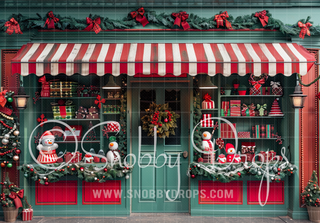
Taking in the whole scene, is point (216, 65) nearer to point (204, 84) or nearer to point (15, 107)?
point (204, 84)

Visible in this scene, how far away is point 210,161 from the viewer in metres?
6.21

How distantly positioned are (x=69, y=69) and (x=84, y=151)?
1.95m

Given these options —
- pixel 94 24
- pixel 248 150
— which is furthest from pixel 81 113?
pixel 248 150

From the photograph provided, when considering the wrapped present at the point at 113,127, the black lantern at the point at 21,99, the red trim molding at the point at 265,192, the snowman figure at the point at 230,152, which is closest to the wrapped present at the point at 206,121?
the snowman figure at the point at 230,152

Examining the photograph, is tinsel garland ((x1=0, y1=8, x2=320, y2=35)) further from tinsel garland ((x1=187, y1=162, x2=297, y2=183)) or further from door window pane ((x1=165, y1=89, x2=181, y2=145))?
tinsel garland ((x1=187, y1=162, x2=297, y2=183))

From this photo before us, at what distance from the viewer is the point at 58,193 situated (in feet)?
20.5

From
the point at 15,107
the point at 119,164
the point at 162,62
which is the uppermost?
the point at 162,62

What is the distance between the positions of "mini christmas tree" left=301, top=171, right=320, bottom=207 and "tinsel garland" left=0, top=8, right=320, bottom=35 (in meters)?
3.38

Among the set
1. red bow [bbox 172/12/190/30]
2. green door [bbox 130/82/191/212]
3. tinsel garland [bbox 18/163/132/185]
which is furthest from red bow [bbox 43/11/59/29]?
tinsel garland [bbox 18/163/132/185]

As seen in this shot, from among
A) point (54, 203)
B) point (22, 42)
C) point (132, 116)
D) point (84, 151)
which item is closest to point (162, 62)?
point (132, 116)

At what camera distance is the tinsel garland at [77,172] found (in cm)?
593

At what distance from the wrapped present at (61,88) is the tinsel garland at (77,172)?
167 cm

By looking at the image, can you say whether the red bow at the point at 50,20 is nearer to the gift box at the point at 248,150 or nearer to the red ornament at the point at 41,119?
the red ornament at the point at 41,119

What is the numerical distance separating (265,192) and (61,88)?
548 cm
